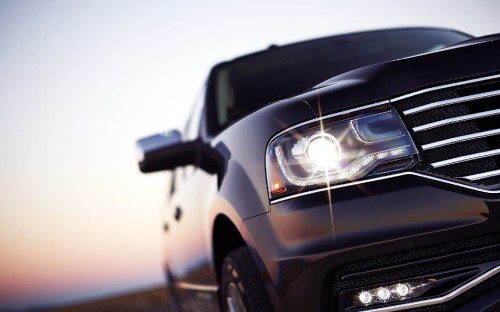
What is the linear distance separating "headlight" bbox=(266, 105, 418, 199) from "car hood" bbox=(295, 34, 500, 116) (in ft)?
0.17

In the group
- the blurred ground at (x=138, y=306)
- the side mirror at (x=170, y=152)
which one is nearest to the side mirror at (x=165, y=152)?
the side mirror at (x=170, y=152)

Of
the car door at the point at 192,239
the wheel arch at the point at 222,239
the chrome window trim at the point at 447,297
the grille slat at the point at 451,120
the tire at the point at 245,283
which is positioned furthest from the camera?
the car door at the point at 192,239

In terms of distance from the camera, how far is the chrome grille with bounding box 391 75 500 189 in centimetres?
222

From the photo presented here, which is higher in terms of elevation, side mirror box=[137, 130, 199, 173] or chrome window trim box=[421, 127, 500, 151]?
side mirror box=[137, 130, 199, 173]

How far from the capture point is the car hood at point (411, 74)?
2328 millimetres

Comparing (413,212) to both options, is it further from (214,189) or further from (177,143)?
(177,143)

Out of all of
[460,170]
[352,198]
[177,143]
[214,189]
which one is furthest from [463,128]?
[177,143]

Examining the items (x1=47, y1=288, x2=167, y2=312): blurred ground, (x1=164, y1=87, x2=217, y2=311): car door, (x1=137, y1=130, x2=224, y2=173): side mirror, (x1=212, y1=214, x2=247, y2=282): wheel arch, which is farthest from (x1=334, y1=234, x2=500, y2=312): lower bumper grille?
(x1=47, y1=288, x2=167, y2=312): blurred ground

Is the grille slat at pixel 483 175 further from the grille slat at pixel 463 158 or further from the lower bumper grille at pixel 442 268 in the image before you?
the lower bumper grille at pixel 442 268

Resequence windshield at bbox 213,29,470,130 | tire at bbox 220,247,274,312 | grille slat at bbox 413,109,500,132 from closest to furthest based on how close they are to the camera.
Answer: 1. grille slat at bbox 413,109,500,132
2. tire at bbox 220,247,274,312
3. windshield at bbox 213,29,470,130

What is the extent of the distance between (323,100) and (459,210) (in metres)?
0.59

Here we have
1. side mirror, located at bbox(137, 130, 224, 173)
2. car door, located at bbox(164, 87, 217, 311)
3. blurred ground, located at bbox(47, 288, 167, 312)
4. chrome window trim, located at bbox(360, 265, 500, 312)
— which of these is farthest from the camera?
blurred ground, located at bbox(47, 288, 167, 312)

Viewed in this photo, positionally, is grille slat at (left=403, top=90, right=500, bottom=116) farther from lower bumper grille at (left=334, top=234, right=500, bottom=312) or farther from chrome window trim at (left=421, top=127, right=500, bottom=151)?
lower bumper grille at (left=334, top=234, right=500, bottom=312)

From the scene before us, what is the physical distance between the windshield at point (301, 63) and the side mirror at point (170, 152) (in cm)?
20
